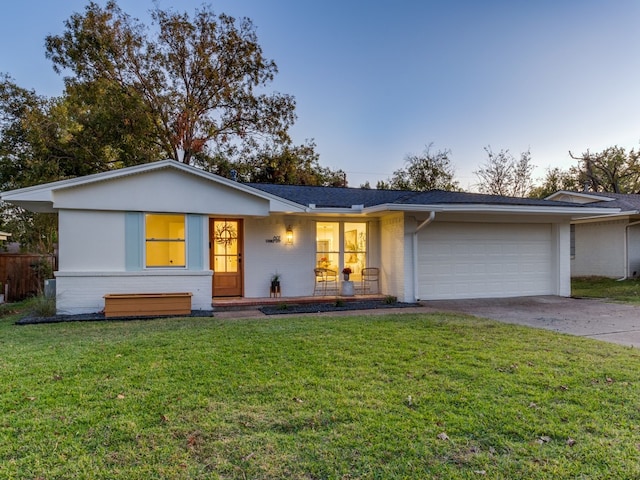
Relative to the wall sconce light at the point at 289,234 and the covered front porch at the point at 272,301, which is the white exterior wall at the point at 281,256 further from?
the covered front porch at the point at 272,301

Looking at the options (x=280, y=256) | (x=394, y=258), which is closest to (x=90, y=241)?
(x=280, y=256)

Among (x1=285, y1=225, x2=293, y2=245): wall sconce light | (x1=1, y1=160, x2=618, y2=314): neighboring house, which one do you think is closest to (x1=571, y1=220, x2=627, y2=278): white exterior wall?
(x1=1, y1=160, x2=618, y2=314): neighboring house

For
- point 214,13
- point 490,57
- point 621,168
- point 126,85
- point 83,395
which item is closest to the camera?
point 83,395

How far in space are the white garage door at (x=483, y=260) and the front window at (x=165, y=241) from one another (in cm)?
612

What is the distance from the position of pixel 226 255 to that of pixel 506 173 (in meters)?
24.6

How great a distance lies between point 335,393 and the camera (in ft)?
11.4

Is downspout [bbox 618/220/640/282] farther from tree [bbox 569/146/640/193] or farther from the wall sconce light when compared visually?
tree [bbox 569/146/640/193]

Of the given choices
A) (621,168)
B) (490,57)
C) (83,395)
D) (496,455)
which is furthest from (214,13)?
(621,168)

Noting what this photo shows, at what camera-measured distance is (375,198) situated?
1174cm

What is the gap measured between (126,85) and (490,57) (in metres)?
15.8

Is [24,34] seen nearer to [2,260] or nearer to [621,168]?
[2,260]

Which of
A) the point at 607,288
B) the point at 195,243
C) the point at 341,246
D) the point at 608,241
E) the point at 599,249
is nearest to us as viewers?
the point at 195,243

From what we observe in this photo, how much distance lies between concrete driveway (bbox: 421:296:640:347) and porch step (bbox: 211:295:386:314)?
5.99 feet

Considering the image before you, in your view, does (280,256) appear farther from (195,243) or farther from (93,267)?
(93,267)
